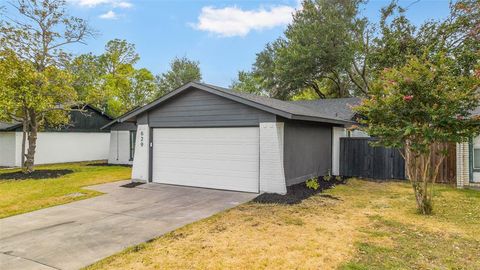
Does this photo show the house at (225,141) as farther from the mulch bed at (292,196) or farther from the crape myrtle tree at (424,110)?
the crape myrtle tree at (424,110)

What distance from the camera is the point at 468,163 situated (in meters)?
9.80

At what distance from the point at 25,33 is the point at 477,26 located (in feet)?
68.9

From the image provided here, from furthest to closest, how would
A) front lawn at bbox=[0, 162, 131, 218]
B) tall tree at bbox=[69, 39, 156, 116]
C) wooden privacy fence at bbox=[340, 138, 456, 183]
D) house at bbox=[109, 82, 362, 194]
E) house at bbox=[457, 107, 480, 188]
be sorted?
tall tree at bbox=[69, 39, 156, 116] < wooden privacy fence at bbox=[340, 138, 456, 183] < house at bbox=[457, 107, 480, 188] < house at bbox=[109, 82, 362, 194] < front lawn at bbox=[0, 162, 131, 218]

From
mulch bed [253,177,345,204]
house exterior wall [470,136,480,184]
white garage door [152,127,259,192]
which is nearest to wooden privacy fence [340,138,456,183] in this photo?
house exterior wall [470,136,480,184]

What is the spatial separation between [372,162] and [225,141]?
614cm

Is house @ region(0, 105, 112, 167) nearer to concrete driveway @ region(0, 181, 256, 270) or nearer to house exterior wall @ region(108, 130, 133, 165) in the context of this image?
house exterior wall @ region(108, 130, 133, 165)

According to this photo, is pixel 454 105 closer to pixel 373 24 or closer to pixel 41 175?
pixel 41 175

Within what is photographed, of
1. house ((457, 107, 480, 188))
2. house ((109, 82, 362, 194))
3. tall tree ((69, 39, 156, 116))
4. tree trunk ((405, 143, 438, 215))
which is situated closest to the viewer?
tree trunk ((405, 143, 438, 215))

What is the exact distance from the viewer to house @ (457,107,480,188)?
9.70 metres

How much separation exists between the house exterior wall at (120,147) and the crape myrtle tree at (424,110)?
46.6 feet

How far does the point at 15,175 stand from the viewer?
39.7ft

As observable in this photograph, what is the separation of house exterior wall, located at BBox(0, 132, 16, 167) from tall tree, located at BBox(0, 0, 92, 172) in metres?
3.97

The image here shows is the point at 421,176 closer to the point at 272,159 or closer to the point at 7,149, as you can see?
the point at 272,159

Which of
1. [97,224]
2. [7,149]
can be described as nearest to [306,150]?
[97,224]
